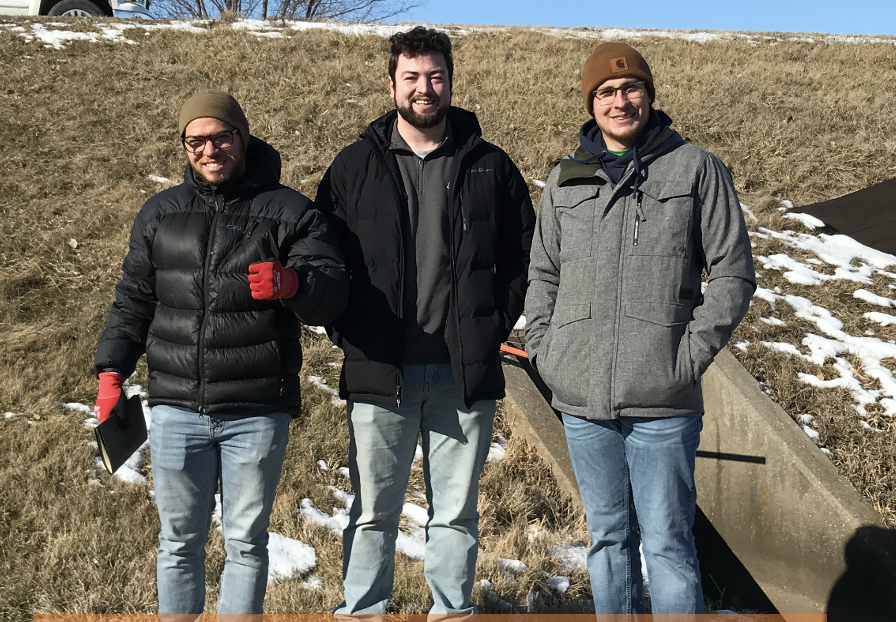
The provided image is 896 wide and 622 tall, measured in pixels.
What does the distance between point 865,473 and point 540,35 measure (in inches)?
487

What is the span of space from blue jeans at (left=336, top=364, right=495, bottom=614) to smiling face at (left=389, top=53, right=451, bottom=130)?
975 millimetres

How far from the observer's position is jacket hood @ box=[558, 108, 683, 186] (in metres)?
2.47

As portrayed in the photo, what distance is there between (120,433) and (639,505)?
6.35 ft

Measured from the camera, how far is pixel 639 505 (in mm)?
2484

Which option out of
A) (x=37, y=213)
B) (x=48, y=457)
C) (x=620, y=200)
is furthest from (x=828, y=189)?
(x=37, y=213)

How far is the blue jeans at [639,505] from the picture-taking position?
7.89ft

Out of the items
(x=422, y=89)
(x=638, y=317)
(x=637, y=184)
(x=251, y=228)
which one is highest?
(x=422, y=89)

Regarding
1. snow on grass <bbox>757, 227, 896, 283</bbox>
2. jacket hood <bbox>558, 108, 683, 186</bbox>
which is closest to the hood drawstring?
jacket hood <bbox>558, 108, 683, 186</bbox>

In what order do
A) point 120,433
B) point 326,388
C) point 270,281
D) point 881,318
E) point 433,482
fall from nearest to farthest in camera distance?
point 270,281 → point 120,433 → point 433,482 → point 326,388 → point 881,318

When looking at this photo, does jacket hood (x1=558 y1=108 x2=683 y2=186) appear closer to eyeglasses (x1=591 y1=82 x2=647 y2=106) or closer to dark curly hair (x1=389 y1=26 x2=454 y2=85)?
eyeglasses (x1=591 y1=82 x2=647 y2=106)

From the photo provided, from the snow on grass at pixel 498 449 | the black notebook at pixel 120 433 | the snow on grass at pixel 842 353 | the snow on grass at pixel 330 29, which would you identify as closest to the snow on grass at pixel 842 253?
the snow on grass at pixel 842 353

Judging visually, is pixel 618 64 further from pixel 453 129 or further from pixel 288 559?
pixel 288 559

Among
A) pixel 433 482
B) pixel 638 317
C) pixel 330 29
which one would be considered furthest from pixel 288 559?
pixel 330 29

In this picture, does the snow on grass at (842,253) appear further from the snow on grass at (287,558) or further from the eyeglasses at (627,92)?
the snow on grass at (287,558)
